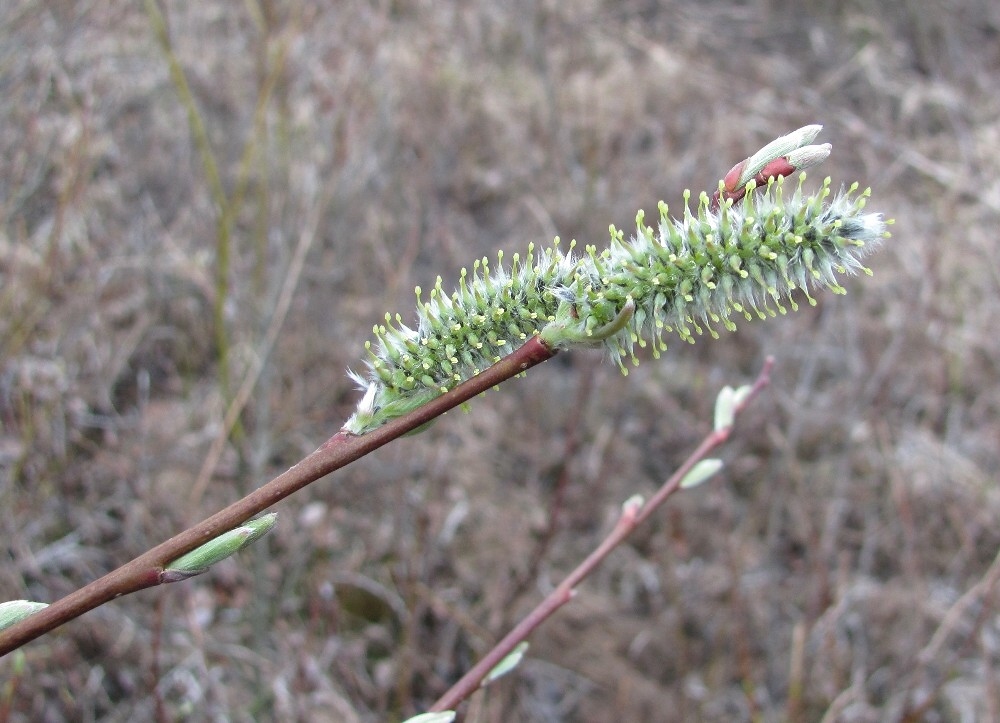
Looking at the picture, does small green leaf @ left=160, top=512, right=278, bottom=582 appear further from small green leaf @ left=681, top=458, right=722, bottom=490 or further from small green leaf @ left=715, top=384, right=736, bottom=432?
small green leaf @ left=715, top=384, right=736, bottom=432

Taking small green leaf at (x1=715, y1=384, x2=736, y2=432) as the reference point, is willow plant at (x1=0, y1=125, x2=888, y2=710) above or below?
above

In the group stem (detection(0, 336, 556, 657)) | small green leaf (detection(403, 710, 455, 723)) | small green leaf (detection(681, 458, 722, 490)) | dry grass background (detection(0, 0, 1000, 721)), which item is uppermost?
stem (detection(0, 336, 556, 657))

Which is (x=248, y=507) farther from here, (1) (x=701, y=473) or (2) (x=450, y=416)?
(2) (x=450, y=416)

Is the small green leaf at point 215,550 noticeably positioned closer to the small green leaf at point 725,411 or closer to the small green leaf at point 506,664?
the small green leaf at point 506,664

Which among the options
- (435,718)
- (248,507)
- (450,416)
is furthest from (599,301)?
(450,416)

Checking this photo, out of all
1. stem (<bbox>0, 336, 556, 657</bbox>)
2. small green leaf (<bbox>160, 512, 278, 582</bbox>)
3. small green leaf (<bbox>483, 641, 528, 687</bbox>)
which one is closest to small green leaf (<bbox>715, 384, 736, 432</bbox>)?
small green leaf (<bbox>483, 641, 528, 687</bbox>)

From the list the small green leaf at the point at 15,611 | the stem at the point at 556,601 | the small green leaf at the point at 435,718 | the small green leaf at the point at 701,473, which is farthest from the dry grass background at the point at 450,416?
the small green leaf at the point at 15,611

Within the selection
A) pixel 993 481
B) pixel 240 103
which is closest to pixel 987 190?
pixel 993 481

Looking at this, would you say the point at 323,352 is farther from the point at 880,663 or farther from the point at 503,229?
the point at 880,663
